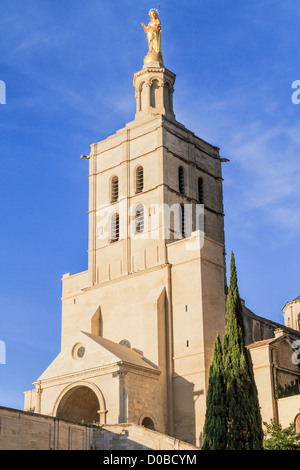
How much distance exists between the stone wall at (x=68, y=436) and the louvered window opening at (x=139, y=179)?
17.3m

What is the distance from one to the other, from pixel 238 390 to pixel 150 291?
12394 millimetres

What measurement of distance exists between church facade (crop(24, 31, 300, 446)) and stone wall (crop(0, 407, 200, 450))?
5.30ft

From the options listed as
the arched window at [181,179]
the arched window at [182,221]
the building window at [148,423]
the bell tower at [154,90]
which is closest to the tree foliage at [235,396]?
the building window at [148,423]

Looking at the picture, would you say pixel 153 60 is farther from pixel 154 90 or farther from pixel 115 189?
pixel 115 189

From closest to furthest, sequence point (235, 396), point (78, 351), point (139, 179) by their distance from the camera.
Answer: point (235, 396) < point (78, 351) < point (139, 179)

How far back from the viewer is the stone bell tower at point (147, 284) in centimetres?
4056

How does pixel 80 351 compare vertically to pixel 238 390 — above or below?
above

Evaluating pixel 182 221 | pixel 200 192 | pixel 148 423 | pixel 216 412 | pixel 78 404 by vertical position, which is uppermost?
pixel 200 192

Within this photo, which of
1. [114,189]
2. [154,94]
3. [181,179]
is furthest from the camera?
[154,94]

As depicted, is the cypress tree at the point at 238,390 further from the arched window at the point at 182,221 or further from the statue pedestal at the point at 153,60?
the statue pedestal at the point at 153,60

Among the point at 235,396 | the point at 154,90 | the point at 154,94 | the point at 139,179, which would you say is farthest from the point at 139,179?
the point at 235,396

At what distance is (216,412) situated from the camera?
33.5 m

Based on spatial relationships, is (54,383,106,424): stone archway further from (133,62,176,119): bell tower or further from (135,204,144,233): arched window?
(133,62,176,119): bell tower
